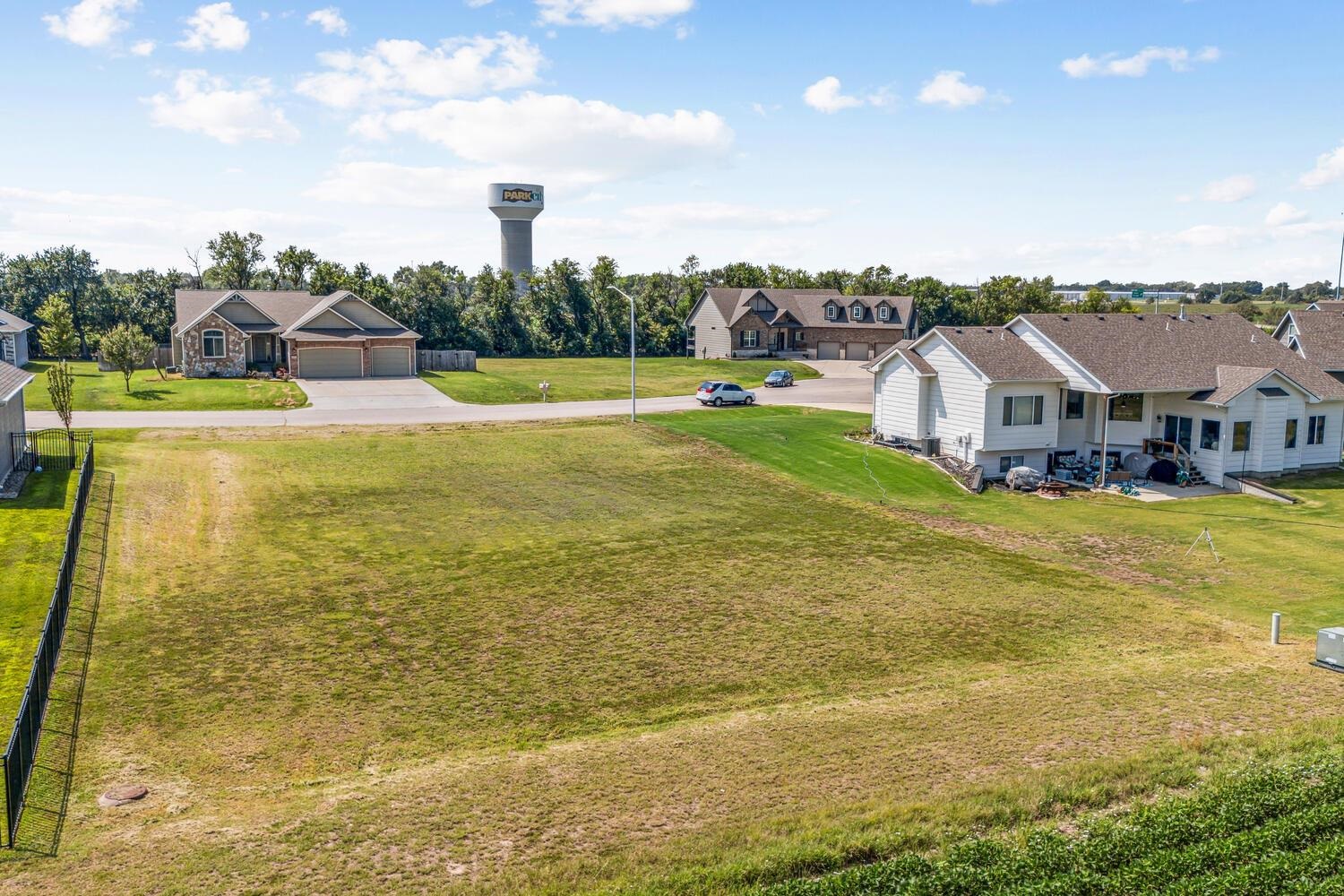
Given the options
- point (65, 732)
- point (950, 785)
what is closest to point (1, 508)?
point (65, 732)

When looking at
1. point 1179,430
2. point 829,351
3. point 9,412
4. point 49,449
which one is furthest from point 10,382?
point 829,351

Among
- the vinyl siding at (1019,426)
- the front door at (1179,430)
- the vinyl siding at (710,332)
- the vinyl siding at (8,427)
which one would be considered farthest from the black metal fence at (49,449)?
the vinyl siding at (710,332)

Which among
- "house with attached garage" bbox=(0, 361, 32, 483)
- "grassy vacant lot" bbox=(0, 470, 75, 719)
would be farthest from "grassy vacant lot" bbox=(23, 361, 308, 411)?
"grassy vacant lot" bbox=(0, 470, 75, 719)

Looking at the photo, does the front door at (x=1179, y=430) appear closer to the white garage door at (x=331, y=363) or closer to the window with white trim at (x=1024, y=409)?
the window with white trim at (x=1024, y=409)

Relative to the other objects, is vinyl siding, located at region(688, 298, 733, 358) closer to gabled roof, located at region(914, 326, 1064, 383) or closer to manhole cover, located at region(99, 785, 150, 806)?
gabled roof, located at region(914, 326, 1064, 383)

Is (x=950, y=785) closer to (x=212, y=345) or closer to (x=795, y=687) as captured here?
(x=795, y=687)

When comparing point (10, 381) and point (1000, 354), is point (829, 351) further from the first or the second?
point (10, 381)
